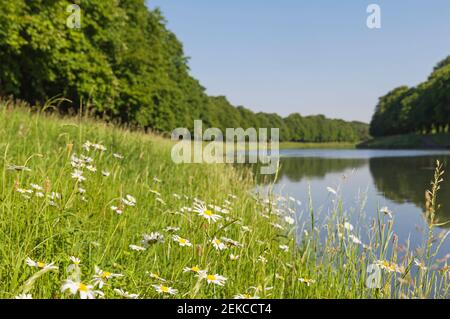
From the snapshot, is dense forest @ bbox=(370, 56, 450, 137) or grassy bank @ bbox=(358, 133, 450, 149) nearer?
grassy bank @ bbox=(358, 133, 450, 149)

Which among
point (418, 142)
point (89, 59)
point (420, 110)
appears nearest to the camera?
point (89, 59)

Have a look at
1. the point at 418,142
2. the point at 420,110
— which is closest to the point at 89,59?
the point at 418,142

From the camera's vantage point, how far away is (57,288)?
2.39m

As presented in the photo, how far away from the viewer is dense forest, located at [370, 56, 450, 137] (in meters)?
62.2

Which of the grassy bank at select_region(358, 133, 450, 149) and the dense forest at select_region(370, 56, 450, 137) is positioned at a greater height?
the dense forest at select_region(370, 56, 450, 137)

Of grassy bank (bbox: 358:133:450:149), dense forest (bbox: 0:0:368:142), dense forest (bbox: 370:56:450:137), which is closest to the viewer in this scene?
dense forest (bbox: 0:0:368:142)

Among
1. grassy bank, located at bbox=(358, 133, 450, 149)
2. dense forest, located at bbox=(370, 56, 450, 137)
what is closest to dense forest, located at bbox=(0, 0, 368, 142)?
grassy bank, located at bbox=(358, 133, 450, 149)

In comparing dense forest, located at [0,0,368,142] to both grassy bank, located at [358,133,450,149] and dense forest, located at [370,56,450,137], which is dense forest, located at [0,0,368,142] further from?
dense forest, located at [370,56,450,137]

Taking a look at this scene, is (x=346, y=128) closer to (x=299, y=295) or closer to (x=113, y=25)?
(x=113, y=25)

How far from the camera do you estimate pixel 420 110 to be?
2795 inches

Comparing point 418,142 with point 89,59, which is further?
point 418,142

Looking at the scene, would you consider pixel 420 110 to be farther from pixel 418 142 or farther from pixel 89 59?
pixel 89 59

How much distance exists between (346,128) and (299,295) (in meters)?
201
